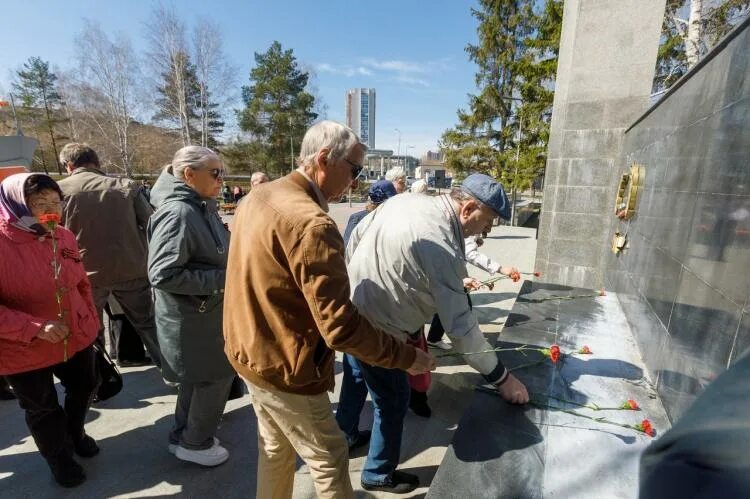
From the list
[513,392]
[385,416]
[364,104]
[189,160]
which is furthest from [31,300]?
[364,104]

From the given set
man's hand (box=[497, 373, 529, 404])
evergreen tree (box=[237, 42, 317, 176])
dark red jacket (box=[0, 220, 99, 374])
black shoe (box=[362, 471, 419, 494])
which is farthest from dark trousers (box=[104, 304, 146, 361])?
evergreen tree (box=[237, 42, 317, 176])

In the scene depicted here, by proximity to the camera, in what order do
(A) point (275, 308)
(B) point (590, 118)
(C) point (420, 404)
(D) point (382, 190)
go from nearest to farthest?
(A) point (275, 308)
(C) point (420, 404)
(D) point (382, 190)
(B) point (590, 118)

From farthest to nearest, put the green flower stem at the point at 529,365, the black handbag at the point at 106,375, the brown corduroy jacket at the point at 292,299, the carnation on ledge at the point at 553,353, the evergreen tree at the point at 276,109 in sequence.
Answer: the evergreen tree at the point at 276,109 → the black handbag at the point at 106,375 → the green flower stem at the point at 529,365 → the carnation on ledge at the point at 553,353 → the brown corduroy jacket at the point at 292,299

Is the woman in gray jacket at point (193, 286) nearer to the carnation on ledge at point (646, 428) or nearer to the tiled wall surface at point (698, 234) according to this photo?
the carnation on ledge at point (646, 428)

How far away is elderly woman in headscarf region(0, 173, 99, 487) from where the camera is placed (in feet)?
6.44

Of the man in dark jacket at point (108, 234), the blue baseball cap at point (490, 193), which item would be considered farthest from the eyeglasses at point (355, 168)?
the man in dark jacket at point (108, 234)

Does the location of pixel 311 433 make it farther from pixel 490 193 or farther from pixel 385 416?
pixel 490 193

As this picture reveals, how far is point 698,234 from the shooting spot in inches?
72.4

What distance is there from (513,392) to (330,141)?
1583 millimetres

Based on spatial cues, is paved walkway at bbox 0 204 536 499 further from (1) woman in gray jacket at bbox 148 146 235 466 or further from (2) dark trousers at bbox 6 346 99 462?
(2) dark trousers at bbox 6 346 99 462

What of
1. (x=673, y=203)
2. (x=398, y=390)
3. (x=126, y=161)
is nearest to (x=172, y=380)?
(x=398, y=390)

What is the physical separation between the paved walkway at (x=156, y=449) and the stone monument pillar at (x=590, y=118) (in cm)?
293

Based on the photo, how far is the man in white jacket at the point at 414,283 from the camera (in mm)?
1785

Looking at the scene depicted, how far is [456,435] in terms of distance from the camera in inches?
70.9
